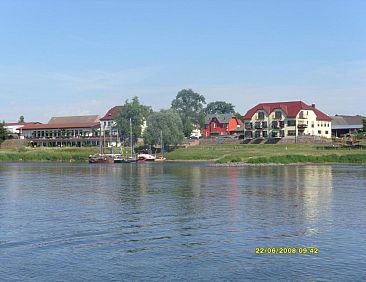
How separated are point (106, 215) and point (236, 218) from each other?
8.43 metres

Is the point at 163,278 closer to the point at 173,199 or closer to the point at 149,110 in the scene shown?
the point at 173,199

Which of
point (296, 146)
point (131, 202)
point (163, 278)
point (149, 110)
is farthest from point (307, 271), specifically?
point (149, 110)

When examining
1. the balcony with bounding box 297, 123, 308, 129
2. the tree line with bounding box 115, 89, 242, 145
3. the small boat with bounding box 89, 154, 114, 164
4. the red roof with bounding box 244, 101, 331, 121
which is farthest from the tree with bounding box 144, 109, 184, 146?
the balcony with bounding box 297, 123, 308, 129

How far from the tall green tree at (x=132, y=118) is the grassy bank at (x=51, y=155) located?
47.0 ft

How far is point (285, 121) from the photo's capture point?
145000mm

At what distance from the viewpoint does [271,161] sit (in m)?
104

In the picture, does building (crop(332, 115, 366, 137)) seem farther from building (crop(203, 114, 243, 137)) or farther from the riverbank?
the riverbank

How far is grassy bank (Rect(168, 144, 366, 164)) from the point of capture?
346ft

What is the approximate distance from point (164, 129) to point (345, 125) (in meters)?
57.2

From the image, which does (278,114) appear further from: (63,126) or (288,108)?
(63,126)

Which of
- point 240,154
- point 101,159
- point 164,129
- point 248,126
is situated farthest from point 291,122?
point 101,159

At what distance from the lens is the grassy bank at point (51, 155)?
458 feet

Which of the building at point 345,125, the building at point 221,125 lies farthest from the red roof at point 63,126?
the building at point 345,125

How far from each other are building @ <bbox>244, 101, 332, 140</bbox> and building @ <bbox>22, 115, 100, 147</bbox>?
164 ft
